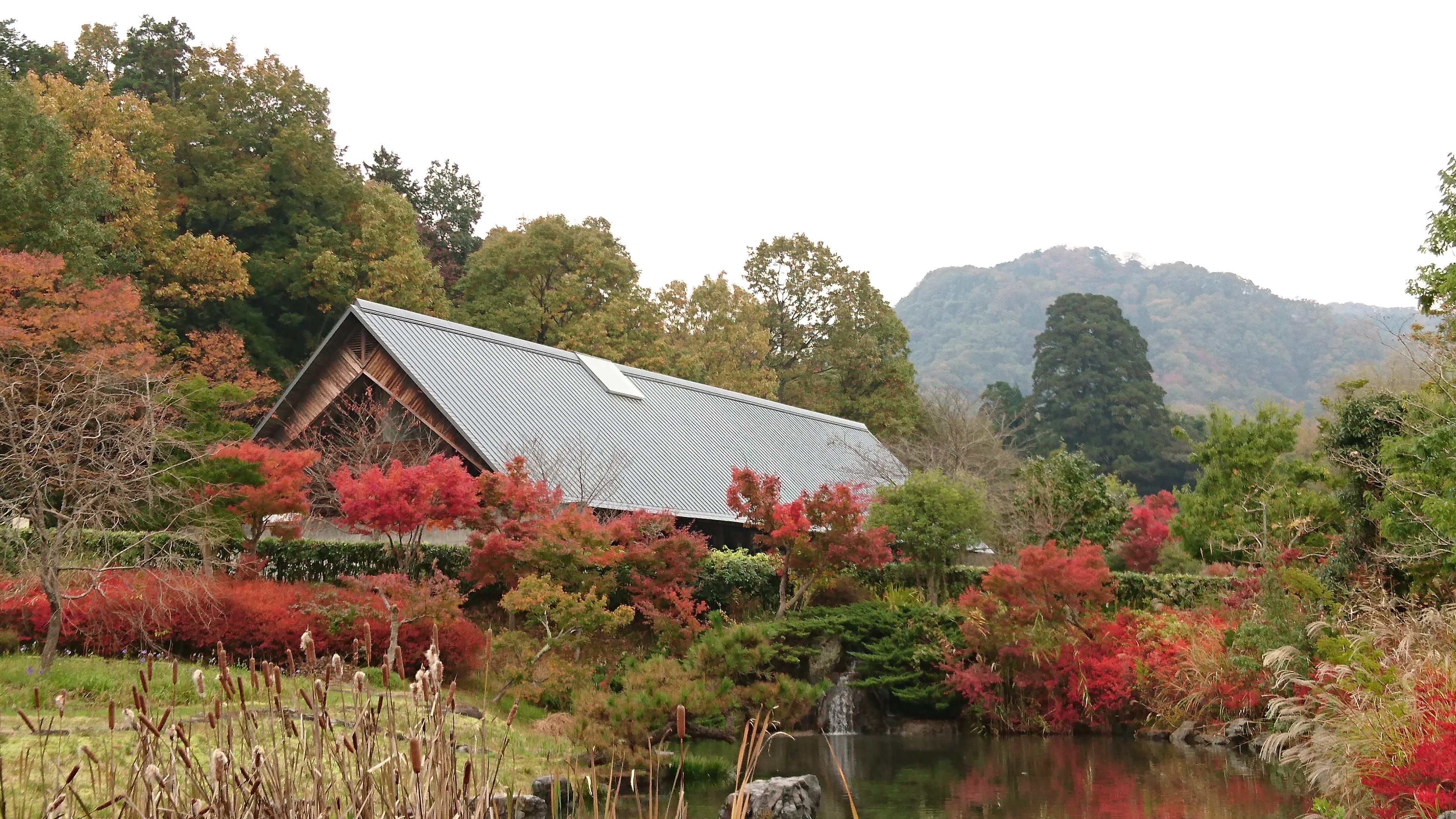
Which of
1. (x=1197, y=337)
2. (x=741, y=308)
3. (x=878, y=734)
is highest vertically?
(x=1197, y=337)

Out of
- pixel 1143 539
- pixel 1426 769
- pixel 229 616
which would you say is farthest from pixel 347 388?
pixel 1143 539

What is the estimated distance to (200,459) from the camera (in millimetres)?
13281

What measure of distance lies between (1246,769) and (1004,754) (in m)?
2.76

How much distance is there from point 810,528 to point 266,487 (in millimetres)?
7336

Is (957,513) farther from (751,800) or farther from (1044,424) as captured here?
(1044,424)

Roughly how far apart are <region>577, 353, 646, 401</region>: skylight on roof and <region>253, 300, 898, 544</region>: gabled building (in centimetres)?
4

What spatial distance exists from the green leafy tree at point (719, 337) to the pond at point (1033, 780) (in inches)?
840

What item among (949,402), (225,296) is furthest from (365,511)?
(949,402)

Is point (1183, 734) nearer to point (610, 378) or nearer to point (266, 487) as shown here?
point (266, 487)

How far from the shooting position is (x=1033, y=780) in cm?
1106

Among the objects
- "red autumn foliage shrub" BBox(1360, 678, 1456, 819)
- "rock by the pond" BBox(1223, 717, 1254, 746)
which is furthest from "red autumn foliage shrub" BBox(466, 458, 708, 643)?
"red autumn foliage shrub" BBox(1360, 678, 1456, 819)

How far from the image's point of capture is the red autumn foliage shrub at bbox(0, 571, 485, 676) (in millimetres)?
11516

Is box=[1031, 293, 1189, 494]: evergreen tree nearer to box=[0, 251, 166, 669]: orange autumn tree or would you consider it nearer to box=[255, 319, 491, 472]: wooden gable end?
box=[255, 319, 491, 472]: wooden gable end

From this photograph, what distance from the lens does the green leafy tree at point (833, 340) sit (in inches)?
1499
